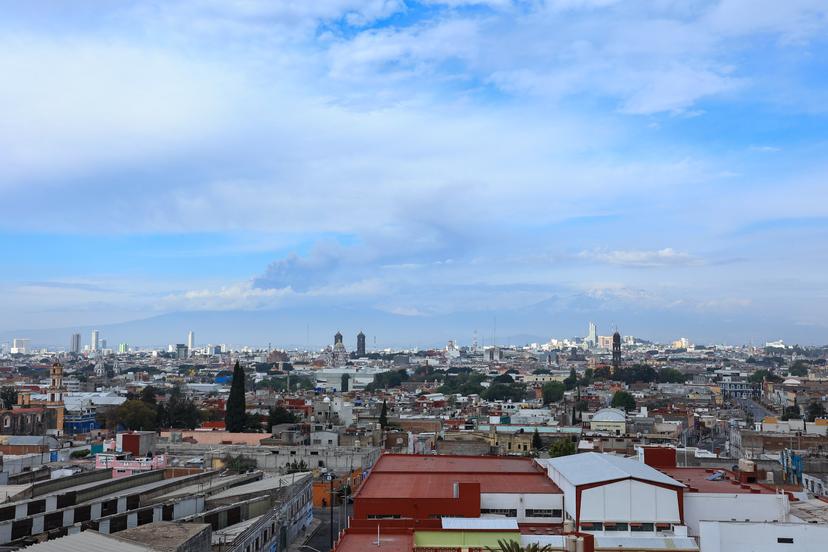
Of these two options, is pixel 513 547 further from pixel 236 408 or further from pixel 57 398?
pixel 57 398

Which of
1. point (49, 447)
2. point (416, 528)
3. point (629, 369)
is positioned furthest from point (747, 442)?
point (629, 369)

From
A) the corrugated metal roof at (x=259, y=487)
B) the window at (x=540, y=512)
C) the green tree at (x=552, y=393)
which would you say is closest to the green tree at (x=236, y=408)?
the corrugated metal roof at (x=259, y=487)

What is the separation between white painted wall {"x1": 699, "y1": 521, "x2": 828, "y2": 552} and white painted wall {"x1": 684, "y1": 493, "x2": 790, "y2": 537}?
2.67m

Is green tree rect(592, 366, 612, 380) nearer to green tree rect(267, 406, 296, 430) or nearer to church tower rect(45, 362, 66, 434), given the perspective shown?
green tree rect(267, 406, 296, 430)

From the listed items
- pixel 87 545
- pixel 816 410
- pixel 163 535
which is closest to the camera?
pixel 87 545

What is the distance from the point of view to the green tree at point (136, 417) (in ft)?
190

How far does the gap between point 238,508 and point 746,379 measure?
364 feet

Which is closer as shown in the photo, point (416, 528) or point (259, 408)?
point (416, 528)

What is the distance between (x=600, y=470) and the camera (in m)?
22.3

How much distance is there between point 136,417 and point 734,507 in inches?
1749

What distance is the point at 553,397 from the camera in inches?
3565

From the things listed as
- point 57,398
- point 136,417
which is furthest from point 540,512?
point 57,398

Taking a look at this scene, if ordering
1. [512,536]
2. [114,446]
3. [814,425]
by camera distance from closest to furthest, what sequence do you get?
[512,536] < [114,446] < [814,425]

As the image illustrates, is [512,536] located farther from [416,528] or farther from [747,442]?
[747,442]
